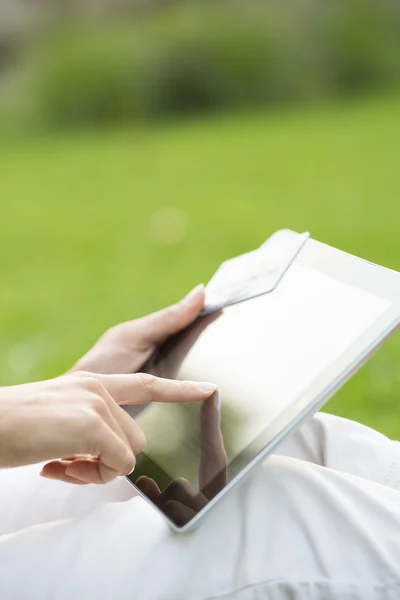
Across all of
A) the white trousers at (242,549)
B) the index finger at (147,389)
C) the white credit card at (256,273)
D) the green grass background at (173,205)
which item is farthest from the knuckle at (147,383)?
the green grass background at (173,205)

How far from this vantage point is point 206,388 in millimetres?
862

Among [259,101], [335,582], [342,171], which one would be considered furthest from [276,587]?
[259,101]

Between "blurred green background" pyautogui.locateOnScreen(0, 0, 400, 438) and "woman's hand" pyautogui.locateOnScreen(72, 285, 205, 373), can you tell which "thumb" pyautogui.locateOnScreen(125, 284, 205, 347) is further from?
"blurred green background" pyautogui.locateOnScreen(0, 0, 400, 438)

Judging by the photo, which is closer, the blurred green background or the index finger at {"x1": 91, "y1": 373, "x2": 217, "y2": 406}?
the index finger at {"x1": 91, "y1": 373, "x2": 217, "y2": 406}

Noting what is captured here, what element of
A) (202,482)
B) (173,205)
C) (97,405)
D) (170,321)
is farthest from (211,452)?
(173,205)

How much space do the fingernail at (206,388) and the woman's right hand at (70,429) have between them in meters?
0.09

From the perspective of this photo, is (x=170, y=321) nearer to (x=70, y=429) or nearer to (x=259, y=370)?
(x=259, y=370)

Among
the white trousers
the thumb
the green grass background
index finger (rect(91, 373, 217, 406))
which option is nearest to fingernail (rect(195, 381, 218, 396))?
index finger (rect(91, 373, 217, 406))

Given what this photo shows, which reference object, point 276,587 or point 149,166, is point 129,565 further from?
point 149,166

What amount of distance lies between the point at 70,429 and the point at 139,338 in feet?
1.27

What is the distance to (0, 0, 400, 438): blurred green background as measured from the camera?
3.13 metres

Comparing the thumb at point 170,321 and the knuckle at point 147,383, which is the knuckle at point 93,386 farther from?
the thumb at point 170,321

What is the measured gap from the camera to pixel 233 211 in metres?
4.02

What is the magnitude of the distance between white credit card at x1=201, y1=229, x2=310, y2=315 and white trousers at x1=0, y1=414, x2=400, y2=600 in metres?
0.30
